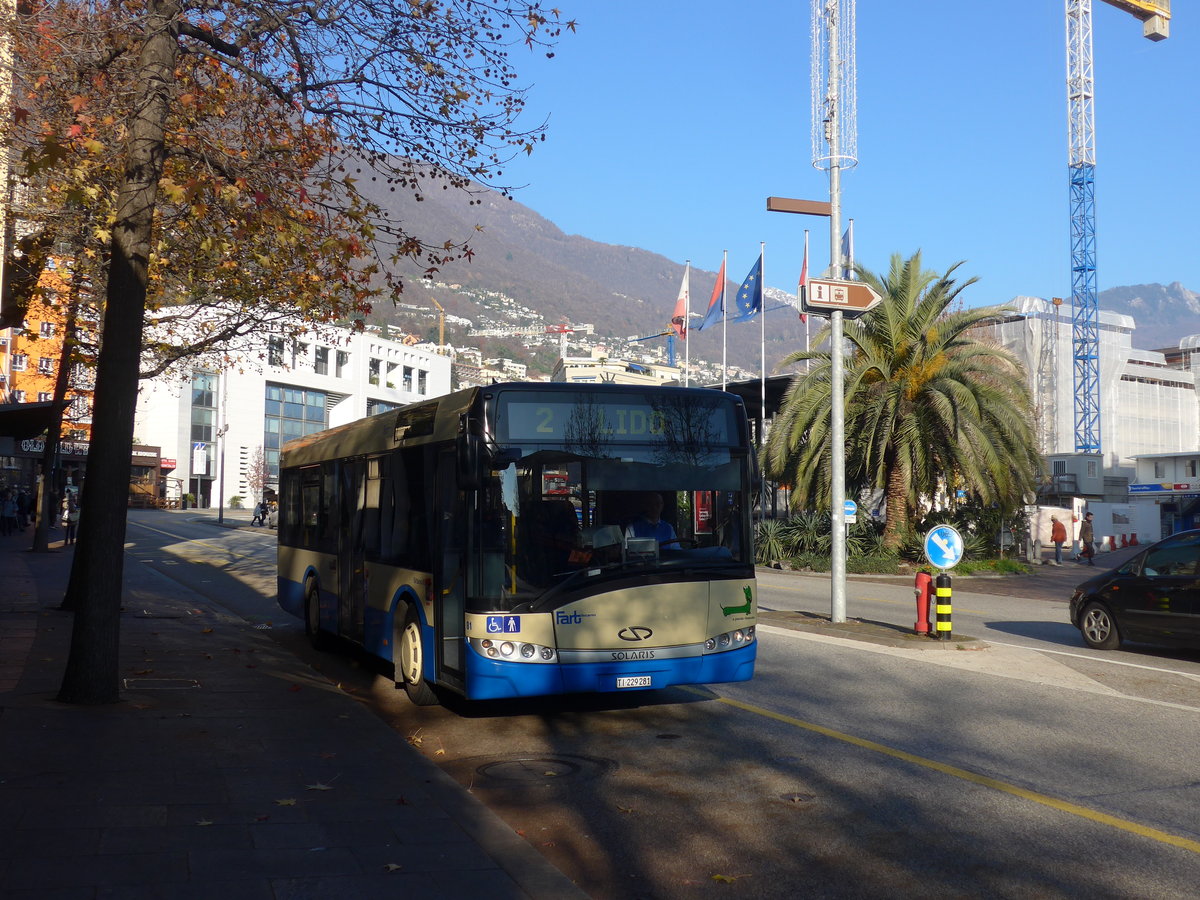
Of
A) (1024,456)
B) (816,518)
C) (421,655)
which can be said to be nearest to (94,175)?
(421,655)

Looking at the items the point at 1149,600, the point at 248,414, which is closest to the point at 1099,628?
the point at 1149,600

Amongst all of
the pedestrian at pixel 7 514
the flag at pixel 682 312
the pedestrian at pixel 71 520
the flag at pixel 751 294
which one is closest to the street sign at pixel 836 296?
the flag at pixel 751 294

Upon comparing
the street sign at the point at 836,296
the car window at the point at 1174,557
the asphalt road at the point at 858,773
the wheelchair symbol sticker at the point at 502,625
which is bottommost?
the asphalt road at the point at 858,773

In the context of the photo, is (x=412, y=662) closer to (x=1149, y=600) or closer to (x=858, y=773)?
(x=858, y=773)

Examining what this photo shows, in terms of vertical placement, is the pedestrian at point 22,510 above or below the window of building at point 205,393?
below

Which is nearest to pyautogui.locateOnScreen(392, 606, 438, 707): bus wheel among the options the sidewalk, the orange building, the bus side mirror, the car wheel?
the sidewalk

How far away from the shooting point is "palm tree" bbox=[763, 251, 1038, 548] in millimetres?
28656

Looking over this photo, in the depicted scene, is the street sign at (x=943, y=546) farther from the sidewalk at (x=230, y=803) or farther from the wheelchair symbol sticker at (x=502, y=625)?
the sidewalk at (x=230, y=803)

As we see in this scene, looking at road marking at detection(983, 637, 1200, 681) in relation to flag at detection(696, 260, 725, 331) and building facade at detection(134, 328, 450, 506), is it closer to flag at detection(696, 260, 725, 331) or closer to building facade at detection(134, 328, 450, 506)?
flag at detection(696, 260, 725, 331)

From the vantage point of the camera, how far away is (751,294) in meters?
37.6

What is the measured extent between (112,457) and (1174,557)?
11748mm

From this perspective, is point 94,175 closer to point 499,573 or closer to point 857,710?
point 499,573

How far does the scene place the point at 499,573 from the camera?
28.8ft

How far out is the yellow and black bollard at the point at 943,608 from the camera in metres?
14.3
